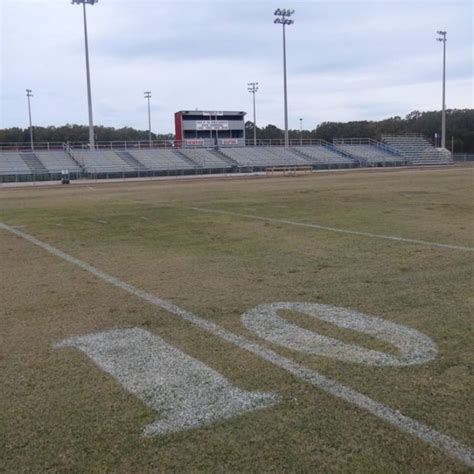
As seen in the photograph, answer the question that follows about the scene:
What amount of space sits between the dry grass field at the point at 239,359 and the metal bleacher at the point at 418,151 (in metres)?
59.6

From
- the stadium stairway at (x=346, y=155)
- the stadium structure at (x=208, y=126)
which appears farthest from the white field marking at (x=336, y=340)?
the stadium structure at (x=208, y=126)

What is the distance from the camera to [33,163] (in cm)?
4738

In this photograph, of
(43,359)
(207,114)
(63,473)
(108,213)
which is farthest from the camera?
(207,114)

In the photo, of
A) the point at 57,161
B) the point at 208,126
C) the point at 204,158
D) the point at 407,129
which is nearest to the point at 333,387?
the point at 57,161

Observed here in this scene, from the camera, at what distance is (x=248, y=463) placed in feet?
8.78

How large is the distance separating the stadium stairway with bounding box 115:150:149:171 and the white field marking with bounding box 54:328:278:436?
143 feet

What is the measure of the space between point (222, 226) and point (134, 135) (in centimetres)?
12038

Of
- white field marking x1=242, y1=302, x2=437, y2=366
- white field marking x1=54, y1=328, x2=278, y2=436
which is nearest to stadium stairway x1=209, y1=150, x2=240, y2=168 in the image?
white field marking x1=242, y1=302, x2=437, y2=366

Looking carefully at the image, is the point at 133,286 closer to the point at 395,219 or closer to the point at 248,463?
the point at 248,463

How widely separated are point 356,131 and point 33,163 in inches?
2897

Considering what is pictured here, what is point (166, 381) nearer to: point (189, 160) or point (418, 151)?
point (189, 160)

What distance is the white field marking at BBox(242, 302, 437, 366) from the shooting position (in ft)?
13.1

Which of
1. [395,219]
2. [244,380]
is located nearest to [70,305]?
[244,380]

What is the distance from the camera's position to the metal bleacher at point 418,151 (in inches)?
2549
